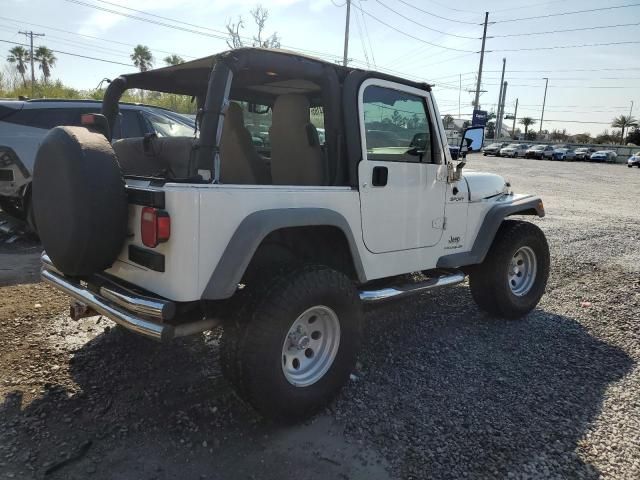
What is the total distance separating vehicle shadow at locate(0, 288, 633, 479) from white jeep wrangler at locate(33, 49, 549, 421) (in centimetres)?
31

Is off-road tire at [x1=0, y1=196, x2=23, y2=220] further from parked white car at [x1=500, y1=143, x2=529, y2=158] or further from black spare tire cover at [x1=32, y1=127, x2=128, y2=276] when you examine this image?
parked white car at [x1=500, y1=143, x2=529, y2=158]

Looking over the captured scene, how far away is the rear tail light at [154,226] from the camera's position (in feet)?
7.75

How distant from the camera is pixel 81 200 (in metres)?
2.37

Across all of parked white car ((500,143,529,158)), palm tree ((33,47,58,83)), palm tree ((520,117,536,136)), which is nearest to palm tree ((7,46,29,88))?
palm tree ((33,47,58,83))

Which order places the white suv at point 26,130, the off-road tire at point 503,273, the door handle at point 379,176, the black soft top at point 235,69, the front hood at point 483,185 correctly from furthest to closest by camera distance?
the white suv at point 26,130 < the off-road tire at point 503,273 < the front hood at point 483,185 < the door handle at point 379,176 < the black soft top at point 235,69

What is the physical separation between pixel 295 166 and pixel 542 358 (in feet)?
8.19

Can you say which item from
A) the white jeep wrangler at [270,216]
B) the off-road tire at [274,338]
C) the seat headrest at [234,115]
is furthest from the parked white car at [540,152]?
the off-road tire at [274,338]

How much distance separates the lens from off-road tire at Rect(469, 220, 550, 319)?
14.4 feet

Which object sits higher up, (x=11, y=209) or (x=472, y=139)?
(x=472, y=139)

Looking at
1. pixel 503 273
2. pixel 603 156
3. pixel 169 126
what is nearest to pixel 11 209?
pixel 169 126

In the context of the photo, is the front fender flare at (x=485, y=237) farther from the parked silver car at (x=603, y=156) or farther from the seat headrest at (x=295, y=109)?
the parked silver car at (x=603, y=156)

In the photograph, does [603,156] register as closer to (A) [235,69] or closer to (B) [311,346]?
(B) [311,346]

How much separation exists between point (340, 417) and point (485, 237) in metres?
2.17

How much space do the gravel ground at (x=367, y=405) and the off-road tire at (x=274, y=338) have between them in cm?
22
